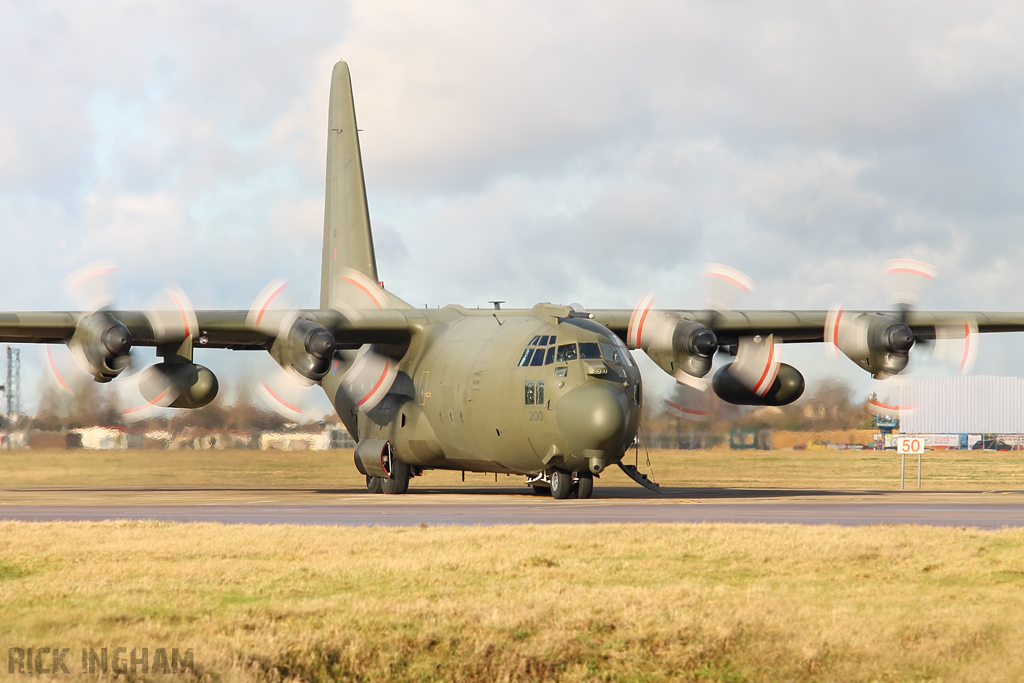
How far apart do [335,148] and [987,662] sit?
3108cm

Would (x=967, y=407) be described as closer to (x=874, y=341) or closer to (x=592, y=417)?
(x=874, y=341)

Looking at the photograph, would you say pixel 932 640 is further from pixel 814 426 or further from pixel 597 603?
pixel 814 426

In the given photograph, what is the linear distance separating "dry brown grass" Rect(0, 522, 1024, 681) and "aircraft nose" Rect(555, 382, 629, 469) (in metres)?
8.31

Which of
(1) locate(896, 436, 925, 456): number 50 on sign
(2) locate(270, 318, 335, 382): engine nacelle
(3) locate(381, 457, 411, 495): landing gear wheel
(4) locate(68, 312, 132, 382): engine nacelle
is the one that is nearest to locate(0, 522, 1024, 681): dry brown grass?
(4) locate(68, 312, 132, 382): engine nacelle

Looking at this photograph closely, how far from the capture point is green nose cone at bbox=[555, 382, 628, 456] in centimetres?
2373

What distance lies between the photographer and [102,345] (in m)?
26.9

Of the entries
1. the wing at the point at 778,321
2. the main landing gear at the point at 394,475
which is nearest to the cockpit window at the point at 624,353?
the wing at the point at 778,321

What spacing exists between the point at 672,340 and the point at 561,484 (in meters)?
5.40

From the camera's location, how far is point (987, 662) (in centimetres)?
986

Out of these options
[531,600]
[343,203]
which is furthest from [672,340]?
[531,600]

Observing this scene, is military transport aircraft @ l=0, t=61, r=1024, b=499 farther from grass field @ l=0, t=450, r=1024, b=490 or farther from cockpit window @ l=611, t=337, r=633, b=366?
grass field @ l=0, t=450, r=1024, b=490

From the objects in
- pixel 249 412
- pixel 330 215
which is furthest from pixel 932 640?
pixel 330 215

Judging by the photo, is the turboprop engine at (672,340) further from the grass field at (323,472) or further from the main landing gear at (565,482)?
the grass field at (323,472)

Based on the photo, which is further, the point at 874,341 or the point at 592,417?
the point at 874,341
